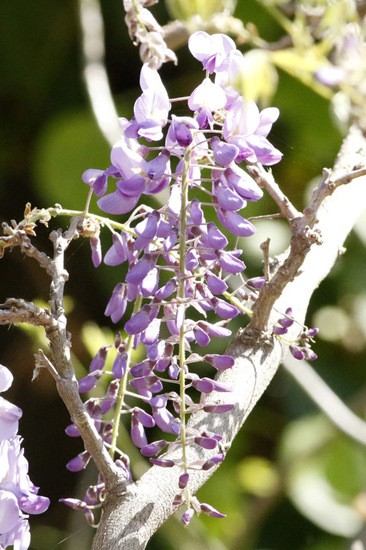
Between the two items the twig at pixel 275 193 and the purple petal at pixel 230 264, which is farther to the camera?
the twig at pixel 275 193

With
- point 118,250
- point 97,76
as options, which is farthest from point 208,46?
point 97,76

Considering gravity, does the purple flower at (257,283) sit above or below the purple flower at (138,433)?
above

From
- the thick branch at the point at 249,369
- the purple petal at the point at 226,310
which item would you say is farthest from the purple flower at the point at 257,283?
the purple petal at the point at 226,310

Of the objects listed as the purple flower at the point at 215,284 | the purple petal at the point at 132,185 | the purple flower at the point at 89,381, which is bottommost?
the purple flower at the point at 89,381

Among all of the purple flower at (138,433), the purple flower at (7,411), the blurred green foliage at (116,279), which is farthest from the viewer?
the blurred green foliage at (116,279)

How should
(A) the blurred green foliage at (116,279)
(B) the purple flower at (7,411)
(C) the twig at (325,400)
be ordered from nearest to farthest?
(B) the purple flower at (7,411) < (C) the twig at (325,400) < (A) the blurred green foliage at (116,279)

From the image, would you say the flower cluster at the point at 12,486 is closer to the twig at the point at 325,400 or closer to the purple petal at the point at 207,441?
the purple petal at the point at 207,441

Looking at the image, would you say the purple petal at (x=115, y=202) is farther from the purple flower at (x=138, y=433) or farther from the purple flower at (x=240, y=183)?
the purple flower at (x=138, y=433)

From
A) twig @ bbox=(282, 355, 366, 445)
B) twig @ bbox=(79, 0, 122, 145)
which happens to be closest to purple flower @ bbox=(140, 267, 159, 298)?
twig @ bbox=(282, 355, 366, 445)
